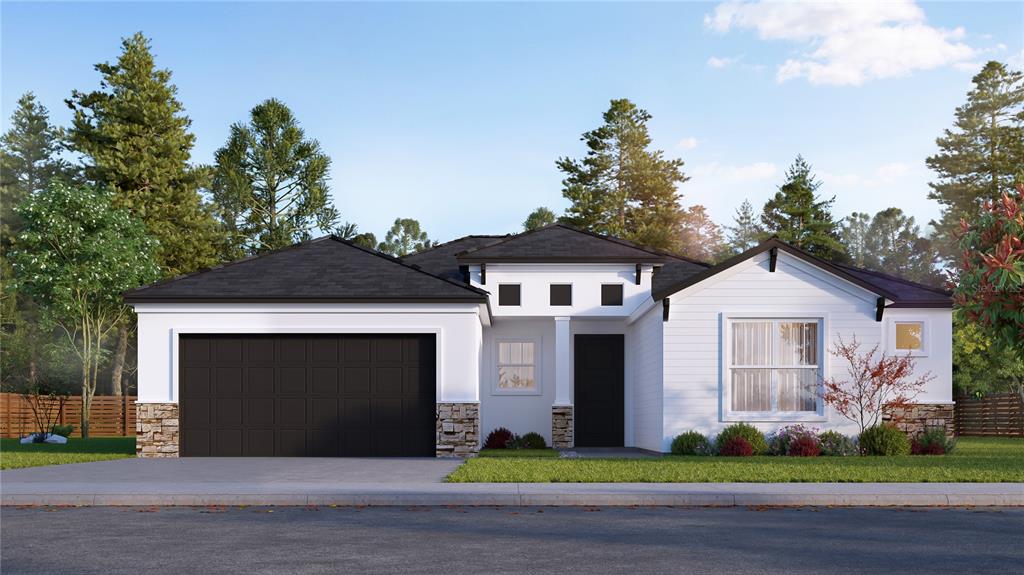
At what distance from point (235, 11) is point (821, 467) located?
16637 millimetres

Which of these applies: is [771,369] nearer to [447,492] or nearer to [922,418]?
[922,418]

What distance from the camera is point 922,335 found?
1013 inches

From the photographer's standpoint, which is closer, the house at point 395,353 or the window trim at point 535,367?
the house at point 395,353

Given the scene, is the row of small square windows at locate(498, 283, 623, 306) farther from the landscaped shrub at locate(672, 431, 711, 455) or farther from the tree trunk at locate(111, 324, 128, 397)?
the tree trunk at locate(111, 324, 128, 397)

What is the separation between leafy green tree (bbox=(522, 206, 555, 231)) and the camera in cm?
7088

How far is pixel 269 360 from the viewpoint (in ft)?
76.3

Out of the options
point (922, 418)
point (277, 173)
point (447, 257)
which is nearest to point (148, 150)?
point (277, 173)

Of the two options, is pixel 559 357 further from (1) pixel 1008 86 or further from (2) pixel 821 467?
(1) pixel 1008 86

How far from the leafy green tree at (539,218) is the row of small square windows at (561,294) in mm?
41847

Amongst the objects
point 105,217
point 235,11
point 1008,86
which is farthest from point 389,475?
point 1008,86

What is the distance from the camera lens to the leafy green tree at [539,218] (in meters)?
70.9

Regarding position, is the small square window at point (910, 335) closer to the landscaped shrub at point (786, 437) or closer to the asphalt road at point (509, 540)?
the landscaped shrub at point (786, 437)

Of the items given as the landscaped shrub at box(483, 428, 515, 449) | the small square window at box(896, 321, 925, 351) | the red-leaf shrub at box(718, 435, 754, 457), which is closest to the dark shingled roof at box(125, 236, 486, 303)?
the red-leaf shrub at box(718, 435, 754, 457)

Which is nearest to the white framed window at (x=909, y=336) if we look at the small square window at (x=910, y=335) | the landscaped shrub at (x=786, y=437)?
the small square window at (x=910, y=335)
